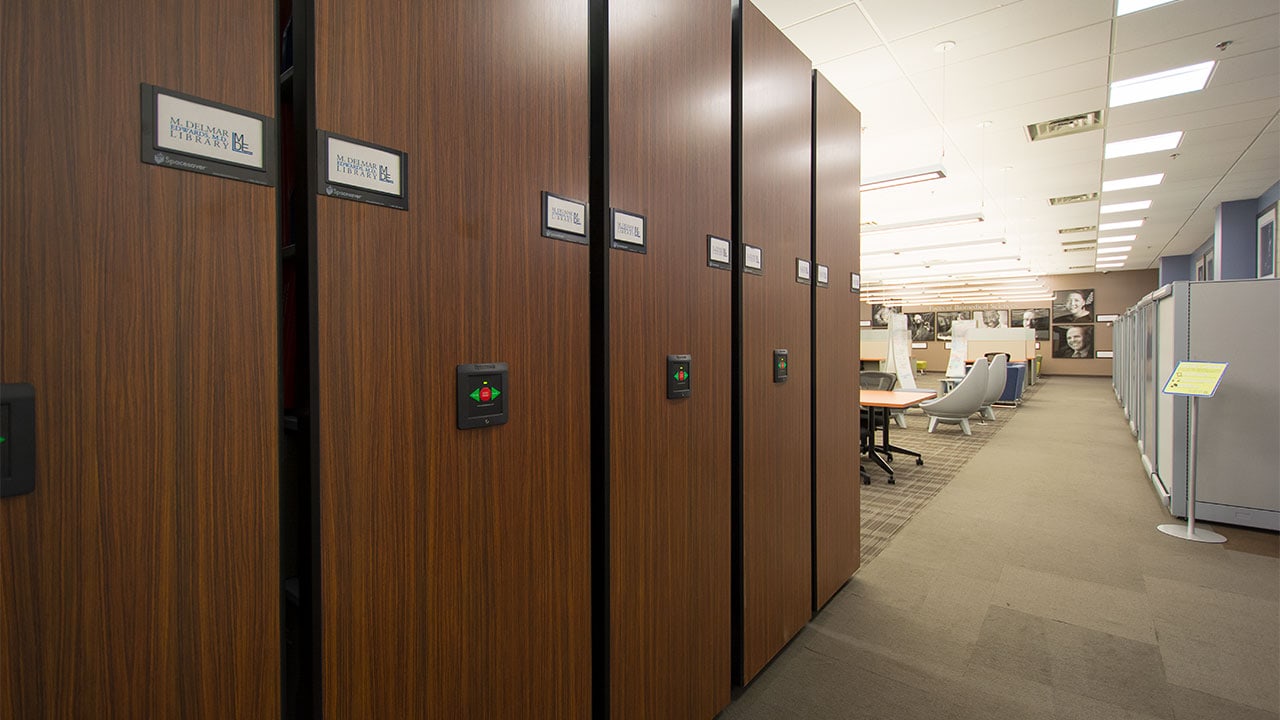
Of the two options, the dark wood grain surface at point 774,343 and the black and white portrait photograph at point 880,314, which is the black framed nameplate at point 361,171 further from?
the black and white portrait photograph at point 880,314

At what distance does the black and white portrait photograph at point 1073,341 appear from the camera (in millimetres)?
18564

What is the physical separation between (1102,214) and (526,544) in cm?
1241

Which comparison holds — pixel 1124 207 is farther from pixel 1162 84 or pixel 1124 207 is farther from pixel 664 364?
pixel 664 364

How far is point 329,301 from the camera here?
0.87 meters

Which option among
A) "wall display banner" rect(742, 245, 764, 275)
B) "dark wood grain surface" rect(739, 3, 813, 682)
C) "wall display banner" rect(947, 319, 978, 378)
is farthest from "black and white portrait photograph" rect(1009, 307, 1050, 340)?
"wall display banner" rect(742, 245, 764, 275)

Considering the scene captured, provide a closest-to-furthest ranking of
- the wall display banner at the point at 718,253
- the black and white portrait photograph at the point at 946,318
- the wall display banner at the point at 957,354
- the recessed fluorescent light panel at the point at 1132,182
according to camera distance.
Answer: the wall display banner at the point at 718,253 < the recessed fluorescent light panel at the point at 1132,182 < the wall display banner at the point at 957,354 < the black and white portrait photograph at the point at 946,318

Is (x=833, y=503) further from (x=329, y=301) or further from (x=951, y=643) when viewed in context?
(x=329, y=301)

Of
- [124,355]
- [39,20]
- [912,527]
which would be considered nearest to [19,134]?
[39,20]

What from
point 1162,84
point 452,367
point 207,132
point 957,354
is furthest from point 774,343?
point 957,354

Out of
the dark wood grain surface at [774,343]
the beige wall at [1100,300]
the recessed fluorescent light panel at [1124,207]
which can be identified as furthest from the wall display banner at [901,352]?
the beige wall at [1100,300]

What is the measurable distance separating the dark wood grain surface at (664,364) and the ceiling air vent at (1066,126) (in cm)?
589

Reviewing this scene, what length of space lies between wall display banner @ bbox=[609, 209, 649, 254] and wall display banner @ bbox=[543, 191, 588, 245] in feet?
0.27

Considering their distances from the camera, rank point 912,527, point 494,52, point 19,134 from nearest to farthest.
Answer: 1. point 19,134
2. point 494,52
3. point 912,527

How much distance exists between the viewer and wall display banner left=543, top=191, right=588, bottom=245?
1.21m
